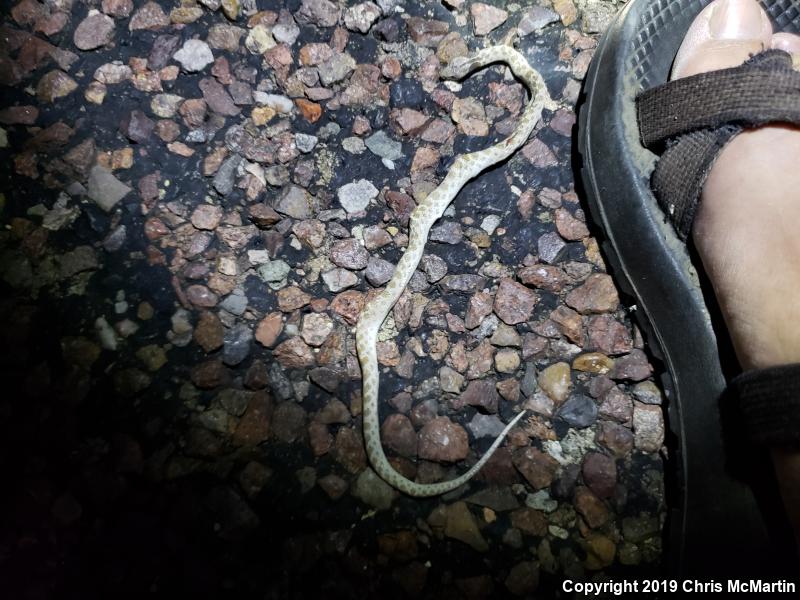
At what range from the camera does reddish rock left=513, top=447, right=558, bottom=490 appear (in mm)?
1686

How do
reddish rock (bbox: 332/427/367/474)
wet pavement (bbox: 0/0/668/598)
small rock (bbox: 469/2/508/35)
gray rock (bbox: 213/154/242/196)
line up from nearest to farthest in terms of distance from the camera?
wet pavement (bbox: 0/0/668/598)
reddish rock (bbox: 332/427/367/474)
gray rock (bbox: 213/154/242/196)
small rock (bbox: 469/2/508/35)

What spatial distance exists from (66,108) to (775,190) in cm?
229

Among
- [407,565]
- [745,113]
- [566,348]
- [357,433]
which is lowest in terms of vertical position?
[407,565]

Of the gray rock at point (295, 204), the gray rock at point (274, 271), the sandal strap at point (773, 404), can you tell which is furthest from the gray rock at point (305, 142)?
the sandal strap at point (773, 404)

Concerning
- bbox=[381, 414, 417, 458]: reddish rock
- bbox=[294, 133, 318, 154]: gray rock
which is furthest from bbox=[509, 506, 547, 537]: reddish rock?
bbox=[294, 133, 318, 154]: gray rock

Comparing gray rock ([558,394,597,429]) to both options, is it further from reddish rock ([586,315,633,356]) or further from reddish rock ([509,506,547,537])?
reddish rock ([509,506,547,537])

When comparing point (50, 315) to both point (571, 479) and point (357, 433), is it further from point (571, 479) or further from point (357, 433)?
point (571, 479)

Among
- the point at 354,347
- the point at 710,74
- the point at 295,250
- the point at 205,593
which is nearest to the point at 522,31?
the point at 710,74

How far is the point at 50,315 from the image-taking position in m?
1.70

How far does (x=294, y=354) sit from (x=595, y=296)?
1.01 m

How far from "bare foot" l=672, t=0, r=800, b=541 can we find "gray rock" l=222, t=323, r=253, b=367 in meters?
1.45

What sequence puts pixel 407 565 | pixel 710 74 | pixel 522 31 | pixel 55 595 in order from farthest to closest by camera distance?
1. pixel 522 31
2. pixel 710 74
3. pixel 407 565
4. pixel 55 595

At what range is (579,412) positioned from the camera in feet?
5.74

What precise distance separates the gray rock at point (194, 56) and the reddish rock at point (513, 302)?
1324 mm
